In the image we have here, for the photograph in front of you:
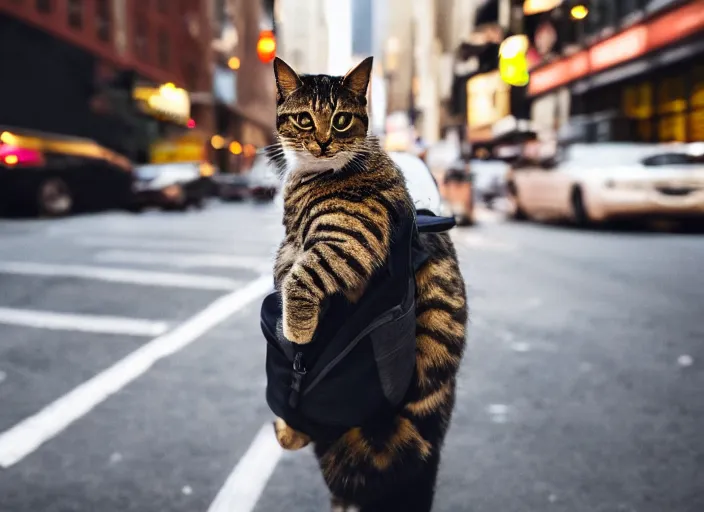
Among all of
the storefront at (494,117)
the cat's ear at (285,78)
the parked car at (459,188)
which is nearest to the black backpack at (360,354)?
the cat's ear at (285,78)

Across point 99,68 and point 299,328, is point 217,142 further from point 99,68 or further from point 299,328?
point 299,328

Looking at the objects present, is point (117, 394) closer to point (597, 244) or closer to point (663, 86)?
point (597, 244)

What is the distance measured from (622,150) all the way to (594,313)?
8788 mm

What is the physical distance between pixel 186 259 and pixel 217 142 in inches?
2110

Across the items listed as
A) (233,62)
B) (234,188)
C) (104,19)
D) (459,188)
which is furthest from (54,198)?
(233,62)

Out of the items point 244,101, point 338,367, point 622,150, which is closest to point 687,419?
point 338,367

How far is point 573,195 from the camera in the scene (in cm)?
1530

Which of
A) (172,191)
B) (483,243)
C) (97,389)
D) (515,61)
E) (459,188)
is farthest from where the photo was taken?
(172,191)

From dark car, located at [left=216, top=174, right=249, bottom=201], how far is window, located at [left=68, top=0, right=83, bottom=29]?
954 centimetres

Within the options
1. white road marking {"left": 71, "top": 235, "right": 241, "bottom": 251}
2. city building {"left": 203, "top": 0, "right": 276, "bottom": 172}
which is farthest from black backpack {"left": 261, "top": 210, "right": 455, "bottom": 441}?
city building {"left": 203, "top": 0, "right": 276, "bottom": 172}

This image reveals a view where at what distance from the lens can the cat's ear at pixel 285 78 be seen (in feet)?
7.03

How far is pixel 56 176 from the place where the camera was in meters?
19.1

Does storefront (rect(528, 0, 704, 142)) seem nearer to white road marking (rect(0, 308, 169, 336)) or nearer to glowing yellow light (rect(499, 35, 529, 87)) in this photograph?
glowing yellow light (rect(499, 35, 529, 87))

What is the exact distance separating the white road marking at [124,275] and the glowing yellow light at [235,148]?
197 feet
